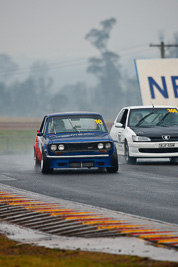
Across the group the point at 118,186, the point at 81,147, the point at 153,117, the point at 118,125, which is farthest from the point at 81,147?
the point at 153,117

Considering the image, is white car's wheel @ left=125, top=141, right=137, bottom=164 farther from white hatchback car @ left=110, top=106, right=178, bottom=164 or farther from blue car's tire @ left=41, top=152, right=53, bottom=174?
blue car's tire @ left=41, top=152, right=53, bottom=174

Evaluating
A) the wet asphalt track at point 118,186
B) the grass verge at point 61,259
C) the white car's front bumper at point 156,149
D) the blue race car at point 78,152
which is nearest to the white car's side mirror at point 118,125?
the white car's front bumper at point 156,149

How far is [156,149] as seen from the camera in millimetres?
22688

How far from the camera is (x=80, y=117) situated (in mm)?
21016

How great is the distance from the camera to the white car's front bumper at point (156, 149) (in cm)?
2264

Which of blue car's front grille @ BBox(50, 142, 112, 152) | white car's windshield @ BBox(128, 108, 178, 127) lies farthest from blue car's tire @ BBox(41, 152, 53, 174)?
white car's windshield @ BBox(128, 108, 178, 127)

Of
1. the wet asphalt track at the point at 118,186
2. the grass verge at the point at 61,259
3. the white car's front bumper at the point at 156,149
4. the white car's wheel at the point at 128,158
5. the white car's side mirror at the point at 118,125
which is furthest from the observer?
the white car's side mirror at the point at 118,125

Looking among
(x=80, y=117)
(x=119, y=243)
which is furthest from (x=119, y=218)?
(x=80, y=117)

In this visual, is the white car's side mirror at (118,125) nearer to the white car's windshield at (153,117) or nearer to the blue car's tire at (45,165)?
the white car's windshield at (153,117)

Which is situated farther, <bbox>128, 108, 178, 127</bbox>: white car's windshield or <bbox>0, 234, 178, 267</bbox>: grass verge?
<bbox>128, 108, 178, 127</bbox>: white car's windshield

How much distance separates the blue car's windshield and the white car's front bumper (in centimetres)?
216

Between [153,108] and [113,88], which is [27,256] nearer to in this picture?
[153,108]

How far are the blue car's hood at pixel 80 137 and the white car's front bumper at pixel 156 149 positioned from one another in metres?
2.80

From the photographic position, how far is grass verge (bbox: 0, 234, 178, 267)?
23.6 feet
